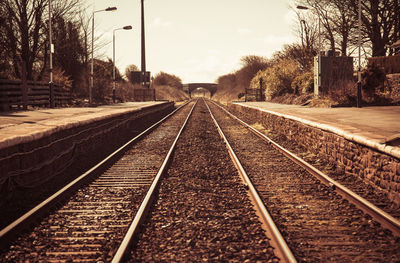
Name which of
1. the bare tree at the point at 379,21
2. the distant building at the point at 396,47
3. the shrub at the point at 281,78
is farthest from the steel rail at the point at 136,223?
the shrub at the point at 281,78

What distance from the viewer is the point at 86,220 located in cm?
467

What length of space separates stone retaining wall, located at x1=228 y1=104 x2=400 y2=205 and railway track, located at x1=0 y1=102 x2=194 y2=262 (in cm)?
360

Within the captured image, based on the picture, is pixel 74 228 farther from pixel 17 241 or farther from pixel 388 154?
pixel 388 154

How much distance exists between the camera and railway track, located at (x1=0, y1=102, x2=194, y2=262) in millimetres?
3697

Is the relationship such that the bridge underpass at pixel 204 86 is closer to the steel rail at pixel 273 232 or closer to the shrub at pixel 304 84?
the shrub at pixel 304 84

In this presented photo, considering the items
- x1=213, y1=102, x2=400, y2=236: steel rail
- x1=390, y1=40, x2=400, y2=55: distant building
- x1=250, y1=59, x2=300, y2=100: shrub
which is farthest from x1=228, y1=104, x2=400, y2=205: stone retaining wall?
x1=250, y1=59, x2=300, y2=100: shrub

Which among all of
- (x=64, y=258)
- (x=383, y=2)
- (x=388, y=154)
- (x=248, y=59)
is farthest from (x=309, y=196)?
(x=248, y=59)

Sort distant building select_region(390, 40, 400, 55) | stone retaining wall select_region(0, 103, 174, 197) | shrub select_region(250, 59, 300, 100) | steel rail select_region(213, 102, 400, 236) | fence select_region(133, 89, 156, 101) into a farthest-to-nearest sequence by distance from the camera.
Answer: fence select_region(133, 89, 156, 101)
shrub select_region(250, 59, 300, 100)
distant building select_region(390, 40, 400, 55)
stone retaining wall select_region(0, 103, 174, 197)
steel rail select_region(213, 102, 400, 236)

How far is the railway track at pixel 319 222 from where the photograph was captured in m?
3.65

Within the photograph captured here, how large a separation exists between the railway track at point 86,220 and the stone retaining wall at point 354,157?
142 inches

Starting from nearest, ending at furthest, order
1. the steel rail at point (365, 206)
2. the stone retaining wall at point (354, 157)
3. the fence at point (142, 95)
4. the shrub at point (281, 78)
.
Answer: the steel rail at point (365, 206)
the stone retaining wall at point (354, 157)
the shrub at point (281, 78)
the fence at point (142, 95)

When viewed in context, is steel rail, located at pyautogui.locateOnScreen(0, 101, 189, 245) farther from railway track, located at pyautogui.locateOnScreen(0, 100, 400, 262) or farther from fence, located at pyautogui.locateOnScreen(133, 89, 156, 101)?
fence, located at pyautogui.locateOnScreen(133, 89, 156, 101)

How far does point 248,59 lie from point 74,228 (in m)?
53.2

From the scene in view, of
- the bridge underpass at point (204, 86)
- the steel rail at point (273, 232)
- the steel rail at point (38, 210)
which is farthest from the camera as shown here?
the bridge underpass at point (204, 86)
